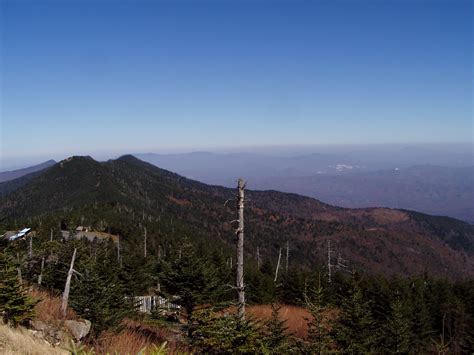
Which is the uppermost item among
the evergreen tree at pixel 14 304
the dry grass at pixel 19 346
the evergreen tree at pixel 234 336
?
the dry grass at pixel 19 346

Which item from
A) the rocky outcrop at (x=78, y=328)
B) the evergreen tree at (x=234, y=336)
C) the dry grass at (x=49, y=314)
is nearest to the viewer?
the evergreen tree at (x=234, y=336)

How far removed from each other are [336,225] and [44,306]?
6202 inches

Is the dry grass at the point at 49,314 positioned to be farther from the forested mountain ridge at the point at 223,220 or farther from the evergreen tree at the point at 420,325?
the forested mountain ridge at the point at 223,220

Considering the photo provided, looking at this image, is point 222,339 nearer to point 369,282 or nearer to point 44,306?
point 44,306

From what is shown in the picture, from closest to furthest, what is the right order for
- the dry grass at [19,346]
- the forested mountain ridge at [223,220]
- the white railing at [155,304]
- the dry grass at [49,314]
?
1. the dry grass at [19,346]
2. the dry grass at [49,314]
3. the white railing at [155,304]
4. the forested mountain ridge at [223,220]

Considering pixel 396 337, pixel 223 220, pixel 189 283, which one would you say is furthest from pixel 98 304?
pixel 223 220

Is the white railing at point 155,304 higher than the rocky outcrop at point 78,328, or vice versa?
the rocky outcrop at point 78,328

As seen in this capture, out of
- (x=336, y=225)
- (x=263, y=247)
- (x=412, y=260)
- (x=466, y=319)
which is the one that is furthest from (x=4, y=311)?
(x=336, y=225)

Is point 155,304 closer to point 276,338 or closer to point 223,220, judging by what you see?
point 276,338

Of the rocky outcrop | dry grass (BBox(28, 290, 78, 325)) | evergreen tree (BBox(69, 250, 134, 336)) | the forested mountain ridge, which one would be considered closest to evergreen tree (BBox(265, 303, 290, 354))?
the rocky outcrop

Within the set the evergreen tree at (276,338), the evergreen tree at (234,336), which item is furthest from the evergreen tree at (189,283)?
the evergreen tree at (276,338)

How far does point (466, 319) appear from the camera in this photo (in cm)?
2738

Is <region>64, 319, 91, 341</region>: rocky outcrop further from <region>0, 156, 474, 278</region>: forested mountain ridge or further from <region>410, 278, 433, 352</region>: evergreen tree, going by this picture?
<region>0, 156, 474, 278</region>: forested mountain ridge

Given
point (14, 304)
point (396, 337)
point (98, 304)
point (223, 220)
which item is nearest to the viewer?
point (14, 304)
